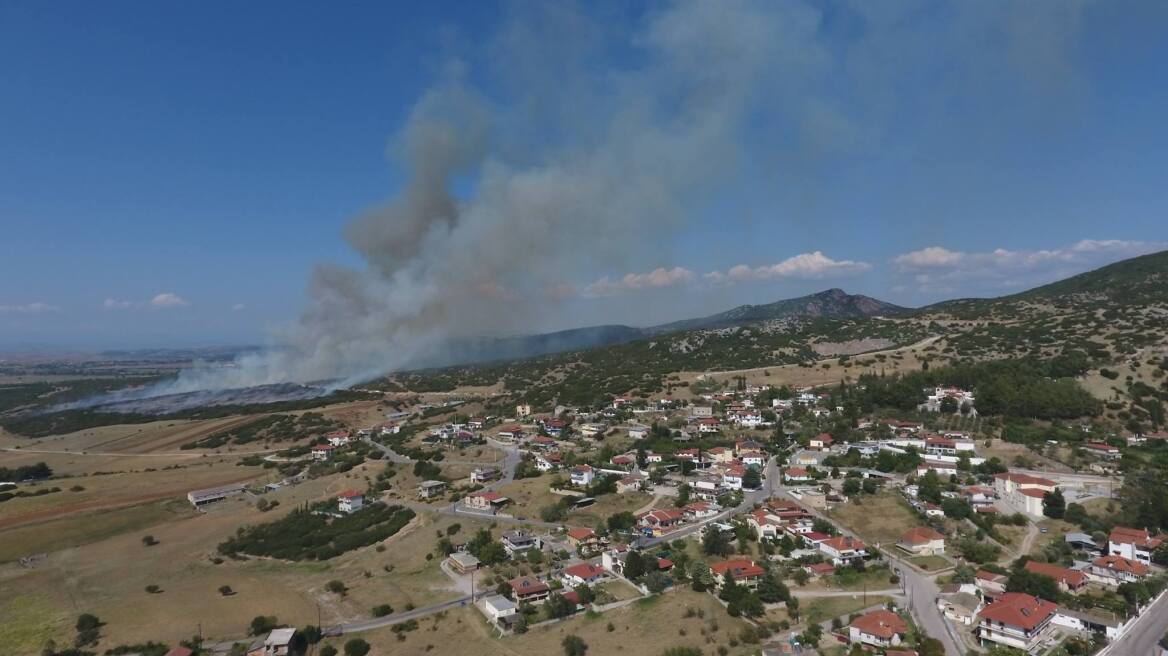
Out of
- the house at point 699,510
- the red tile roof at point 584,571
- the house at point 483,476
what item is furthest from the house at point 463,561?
the house at point 483,476

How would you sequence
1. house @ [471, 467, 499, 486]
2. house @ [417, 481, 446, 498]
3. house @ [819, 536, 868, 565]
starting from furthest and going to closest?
house @ [471, 467, 499, 486] < house @ [417, 481, 446, 498] < house @ [819, 536, 868, 565]

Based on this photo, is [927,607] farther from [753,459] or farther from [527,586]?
[753,459]

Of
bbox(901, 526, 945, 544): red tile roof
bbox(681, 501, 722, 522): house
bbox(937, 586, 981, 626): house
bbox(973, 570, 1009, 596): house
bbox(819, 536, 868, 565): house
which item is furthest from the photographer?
bbox(681, 501, 722, 522): house

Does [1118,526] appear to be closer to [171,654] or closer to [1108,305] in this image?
[171,654]

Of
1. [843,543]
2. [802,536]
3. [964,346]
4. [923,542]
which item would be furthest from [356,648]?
[964,346]

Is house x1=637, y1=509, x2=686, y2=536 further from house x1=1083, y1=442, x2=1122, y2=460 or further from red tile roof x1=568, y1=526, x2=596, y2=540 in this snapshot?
house x1=1083, y1=442, x2=1122, y2=460

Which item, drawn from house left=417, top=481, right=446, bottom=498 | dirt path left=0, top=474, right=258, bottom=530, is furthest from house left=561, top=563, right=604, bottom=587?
dirt path left=0, top=474, right=258, bottom=530

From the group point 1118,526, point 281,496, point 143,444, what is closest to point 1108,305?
point 1118,526
